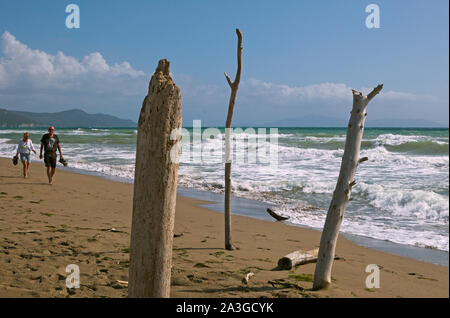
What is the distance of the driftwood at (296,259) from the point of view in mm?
5566

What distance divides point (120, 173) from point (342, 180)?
47.3ft

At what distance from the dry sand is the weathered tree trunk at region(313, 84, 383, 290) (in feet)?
0.91

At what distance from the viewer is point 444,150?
26.8 meters

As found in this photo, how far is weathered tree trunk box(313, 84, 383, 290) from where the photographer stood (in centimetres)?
455

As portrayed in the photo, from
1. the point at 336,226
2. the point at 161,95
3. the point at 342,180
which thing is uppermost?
the point at 161,95

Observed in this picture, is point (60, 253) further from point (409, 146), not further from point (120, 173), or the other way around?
point (409, 146)

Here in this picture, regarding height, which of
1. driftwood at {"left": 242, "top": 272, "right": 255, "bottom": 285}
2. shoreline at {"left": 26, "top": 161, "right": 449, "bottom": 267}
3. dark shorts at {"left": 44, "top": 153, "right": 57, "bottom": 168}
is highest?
dark shorts at {"left": 44, "top": 153, "right": 57, "bottom": 168}

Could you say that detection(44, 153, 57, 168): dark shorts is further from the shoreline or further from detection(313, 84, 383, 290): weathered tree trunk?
detection(313, 84, 383, 290): weathered tree trunk

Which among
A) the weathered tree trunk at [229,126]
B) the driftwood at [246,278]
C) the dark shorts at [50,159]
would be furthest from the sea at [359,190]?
the dark shorts at [50,159]

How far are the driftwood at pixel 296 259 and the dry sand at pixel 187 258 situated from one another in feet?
0.33

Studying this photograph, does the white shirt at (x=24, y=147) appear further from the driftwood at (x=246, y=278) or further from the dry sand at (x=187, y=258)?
the driftwood at (x=246, y=278)

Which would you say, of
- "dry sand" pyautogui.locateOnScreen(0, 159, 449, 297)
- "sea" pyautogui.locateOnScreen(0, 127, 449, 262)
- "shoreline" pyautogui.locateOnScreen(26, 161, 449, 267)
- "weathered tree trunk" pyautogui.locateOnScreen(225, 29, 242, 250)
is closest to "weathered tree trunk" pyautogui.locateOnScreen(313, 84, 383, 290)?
"dry sand" pyautogui.locateOnScreen(0, 159, 449, 297)

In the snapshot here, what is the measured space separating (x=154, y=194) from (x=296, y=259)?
11.2 feet
